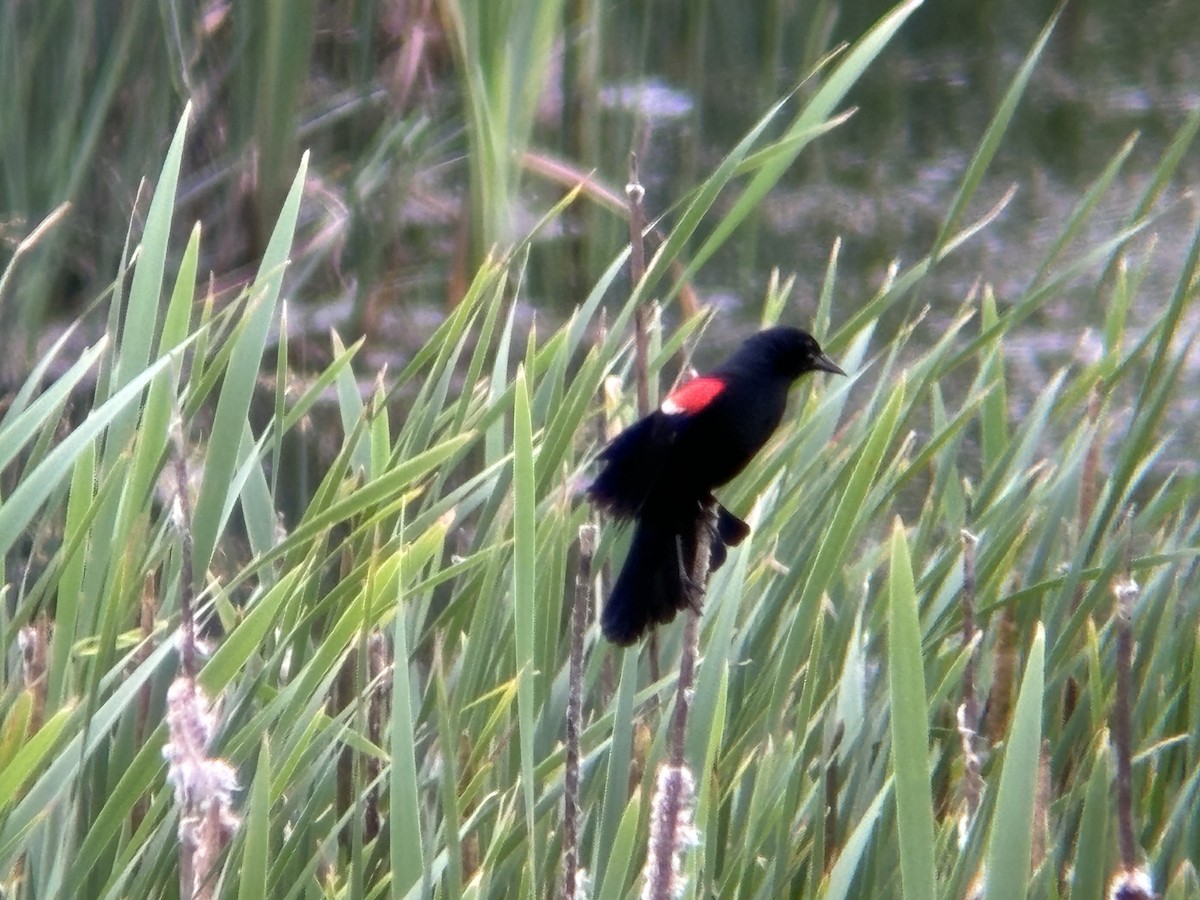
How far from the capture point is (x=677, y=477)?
90 cm

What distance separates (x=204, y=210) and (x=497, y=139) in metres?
0.58

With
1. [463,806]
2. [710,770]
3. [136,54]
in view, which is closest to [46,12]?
[136,54]

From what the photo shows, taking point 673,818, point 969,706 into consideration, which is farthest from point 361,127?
point 673,818

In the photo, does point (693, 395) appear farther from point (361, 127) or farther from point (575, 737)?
point (361, 127)

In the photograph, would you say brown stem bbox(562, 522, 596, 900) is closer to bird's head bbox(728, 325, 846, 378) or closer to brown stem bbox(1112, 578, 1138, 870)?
brown stem bbox(1112, 578, 1138, 870)

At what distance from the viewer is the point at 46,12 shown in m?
1.37

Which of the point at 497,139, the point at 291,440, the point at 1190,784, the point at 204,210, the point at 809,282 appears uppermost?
the point at 497,139

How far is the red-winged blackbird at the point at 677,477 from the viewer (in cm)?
84

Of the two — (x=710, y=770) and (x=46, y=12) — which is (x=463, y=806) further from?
(x=46, y=12)

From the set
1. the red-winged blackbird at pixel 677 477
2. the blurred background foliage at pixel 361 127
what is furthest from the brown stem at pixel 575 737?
the blurred background foliage at pixel 361 127

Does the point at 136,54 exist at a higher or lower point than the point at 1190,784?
higher

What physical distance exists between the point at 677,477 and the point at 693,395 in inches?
2.8

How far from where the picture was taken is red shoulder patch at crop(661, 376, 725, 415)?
0.90 metres

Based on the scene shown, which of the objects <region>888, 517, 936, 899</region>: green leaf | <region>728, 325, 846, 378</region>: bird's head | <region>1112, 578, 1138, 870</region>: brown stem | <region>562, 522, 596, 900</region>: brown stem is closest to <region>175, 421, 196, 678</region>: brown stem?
<region>562, 522, 596, 900</region>: brown stem
